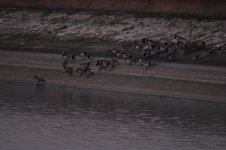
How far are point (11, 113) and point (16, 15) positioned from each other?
21.4 meters

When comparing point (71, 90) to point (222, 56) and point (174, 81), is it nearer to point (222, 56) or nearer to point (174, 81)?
point (174, 81)

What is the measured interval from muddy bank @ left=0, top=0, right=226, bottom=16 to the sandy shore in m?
8.48

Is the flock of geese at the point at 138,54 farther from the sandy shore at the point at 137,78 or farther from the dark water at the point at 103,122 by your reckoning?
the dark water at the point at 103,122

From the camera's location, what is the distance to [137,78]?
39875 millimetres

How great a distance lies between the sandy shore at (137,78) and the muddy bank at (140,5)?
8.48 metres

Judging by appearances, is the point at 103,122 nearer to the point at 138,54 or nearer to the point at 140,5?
the point at 138,54

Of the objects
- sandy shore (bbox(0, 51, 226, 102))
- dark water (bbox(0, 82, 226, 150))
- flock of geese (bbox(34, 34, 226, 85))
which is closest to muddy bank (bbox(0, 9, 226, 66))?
flock of geese (bbox(34, 34, 226, 85))

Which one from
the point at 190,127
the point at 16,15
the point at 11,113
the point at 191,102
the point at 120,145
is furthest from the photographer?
the point at 16,15

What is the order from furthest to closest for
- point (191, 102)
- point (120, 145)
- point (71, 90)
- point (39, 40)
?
point (39, 40) → point (71, 90) → point (191, 102) → point (120, 145)

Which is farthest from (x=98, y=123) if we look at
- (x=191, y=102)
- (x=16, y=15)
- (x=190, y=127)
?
(x=16, y=15)

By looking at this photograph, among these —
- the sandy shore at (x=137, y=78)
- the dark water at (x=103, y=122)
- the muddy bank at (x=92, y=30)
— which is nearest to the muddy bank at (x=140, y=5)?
the muddy bank at (x=92, y=30)

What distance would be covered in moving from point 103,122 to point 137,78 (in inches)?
300

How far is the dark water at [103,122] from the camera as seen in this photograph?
28875 mm

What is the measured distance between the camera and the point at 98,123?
3238 centimetres
